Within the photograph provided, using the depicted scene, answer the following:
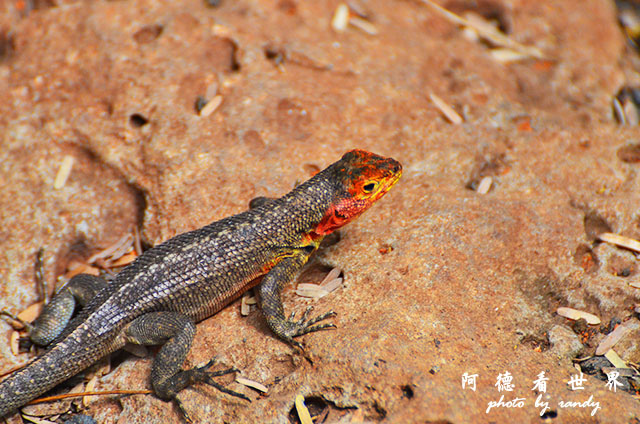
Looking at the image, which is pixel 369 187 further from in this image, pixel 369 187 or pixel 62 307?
pixel 62 307

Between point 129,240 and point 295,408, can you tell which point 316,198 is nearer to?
point 295,408

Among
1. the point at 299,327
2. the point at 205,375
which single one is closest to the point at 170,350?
the point at 205,375

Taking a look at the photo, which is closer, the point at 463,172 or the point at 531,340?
the point at 531,340

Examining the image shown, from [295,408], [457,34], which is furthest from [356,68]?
[295,408]

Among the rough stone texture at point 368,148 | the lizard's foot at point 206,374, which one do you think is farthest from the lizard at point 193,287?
the rough stone texture at point 368,148

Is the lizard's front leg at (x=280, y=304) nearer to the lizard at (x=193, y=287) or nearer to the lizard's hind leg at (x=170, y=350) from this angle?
the lizard at (x=193, y=287)

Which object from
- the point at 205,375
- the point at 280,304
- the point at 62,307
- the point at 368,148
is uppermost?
the point at 368,148
